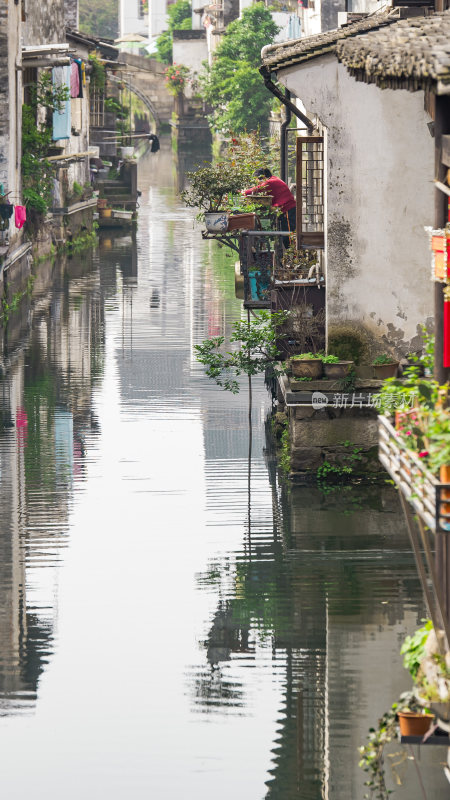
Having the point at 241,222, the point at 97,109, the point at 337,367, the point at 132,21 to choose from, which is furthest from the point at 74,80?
the point at 132,21

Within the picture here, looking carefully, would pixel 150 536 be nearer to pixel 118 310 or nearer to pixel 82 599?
pixel 82 599

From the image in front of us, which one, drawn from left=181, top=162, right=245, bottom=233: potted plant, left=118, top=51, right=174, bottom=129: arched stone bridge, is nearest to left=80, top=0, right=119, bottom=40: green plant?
left=118, top=51, right=174, bottom=129: arched stone bridge

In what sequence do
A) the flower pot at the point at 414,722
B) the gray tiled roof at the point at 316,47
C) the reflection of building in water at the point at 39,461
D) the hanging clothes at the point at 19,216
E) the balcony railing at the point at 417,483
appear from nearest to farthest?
the balcony railing at the point at 417,483, the flower pot at the point at 414,722, the reflection of building in water at the point at 39,461, the gray tiled roof at the point at 316,47, the hanging clothes at the point at 19,216

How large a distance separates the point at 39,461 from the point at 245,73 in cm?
4567

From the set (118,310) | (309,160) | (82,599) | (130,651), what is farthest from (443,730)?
(118,310)

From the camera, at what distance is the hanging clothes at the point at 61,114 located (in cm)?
4088

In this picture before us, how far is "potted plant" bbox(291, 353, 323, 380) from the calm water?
1.40 m

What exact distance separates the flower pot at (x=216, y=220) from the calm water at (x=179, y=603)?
Result: 8.48 ft

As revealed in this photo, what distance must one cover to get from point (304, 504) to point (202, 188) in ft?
30.5

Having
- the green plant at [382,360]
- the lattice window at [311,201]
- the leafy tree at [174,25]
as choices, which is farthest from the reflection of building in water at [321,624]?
the leafy tree at [174,25]

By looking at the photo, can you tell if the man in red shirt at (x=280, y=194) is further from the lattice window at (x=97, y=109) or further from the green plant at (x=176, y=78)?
the green plant at (x=176, y=78)

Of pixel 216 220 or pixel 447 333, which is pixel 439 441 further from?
pixel 216 220

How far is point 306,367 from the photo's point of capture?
19.4 m

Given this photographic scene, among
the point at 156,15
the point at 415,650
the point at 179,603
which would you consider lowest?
the point at 179,603
